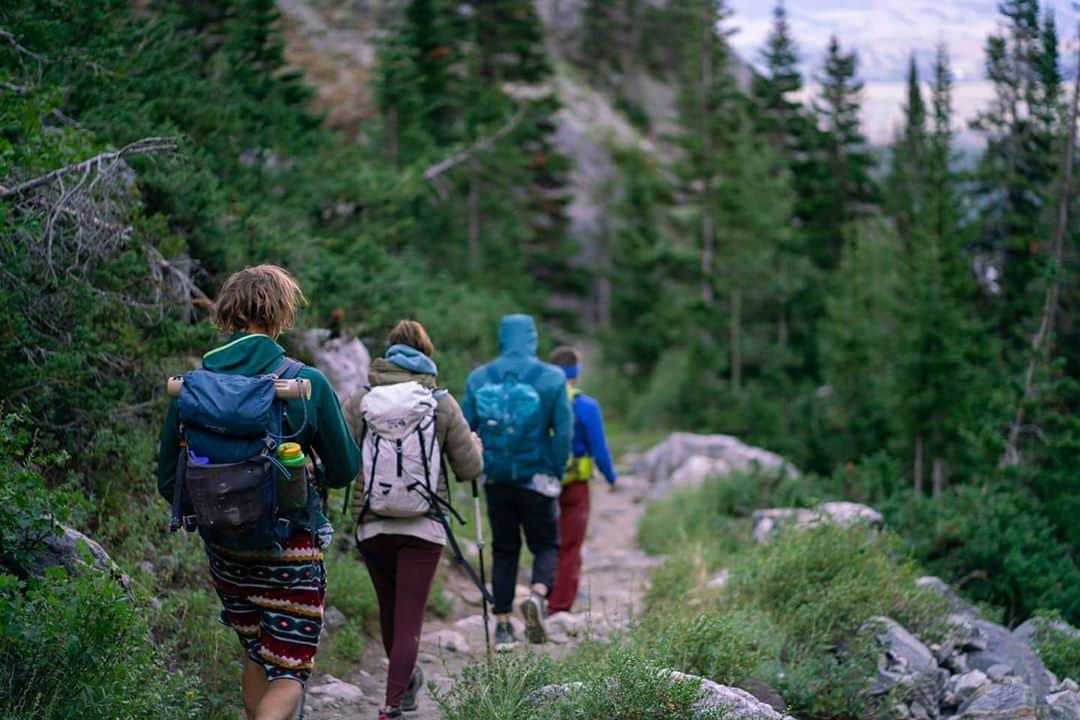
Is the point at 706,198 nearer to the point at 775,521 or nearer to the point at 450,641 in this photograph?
the point at 775,521

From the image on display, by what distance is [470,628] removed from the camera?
8352 mm

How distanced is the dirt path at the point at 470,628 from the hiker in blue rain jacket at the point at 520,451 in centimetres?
40

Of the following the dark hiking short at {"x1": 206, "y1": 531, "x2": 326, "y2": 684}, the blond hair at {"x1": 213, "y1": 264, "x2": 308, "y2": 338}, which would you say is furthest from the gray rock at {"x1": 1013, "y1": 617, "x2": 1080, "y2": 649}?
the blond hair at {"x1": 213, "y1": 264, "x2": 308, "y2": 338}

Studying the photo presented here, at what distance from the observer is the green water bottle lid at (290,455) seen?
13.0 feet

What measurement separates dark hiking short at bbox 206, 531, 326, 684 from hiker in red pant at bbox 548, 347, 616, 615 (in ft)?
15.5

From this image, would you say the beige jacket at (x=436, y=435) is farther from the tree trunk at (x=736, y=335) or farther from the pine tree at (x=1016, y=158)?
the tree trunk at (x=736, y=335)

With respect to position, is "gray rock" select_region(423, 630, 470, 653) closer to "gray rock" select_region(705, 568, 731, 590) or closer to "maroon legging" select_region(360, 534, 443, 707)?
"maroon legging" select_region(360, 534, 443, 707)

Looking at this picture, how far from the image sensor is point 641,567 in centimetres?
1139

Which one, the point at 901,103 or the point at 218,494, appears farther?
the point at 901,103

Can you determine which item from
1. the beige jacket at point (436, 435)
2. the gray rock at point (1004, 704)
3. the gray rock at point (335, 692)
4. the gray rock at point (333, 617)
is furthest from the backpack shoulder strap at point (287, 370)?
the gray rock at point (1004, 704)

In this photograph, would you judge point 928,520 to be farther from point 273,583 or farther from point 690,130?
point 690,130

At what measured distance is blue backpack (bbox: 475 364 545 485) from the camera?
7434 millimetres

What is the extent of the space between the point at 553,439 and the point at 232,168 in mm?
7371

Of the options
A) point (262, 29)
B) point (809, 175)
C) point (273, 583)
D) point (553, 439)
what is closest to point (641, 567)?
point (553, 439)
